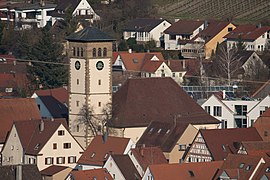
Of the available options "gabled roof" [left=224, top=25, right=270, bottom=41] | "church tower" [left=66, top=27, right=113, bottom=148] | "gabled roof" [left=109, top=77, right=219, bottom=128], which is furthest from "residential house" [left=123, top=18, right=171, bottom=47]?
"church tower" [left=66, top=27, right=113, bottom=148]

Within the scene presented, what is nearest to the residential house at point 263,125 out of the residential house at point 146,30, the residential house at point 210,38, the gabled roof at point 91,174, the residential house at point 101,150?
the residential house at point 101,150

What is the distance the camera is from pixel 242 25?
132250 mm

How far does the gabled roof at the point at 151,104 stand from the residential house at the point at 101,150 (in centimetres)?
397

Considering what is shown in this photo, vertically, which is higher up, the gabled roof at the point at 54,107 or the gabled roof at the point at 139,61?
the gabled roof at the point at 54,107

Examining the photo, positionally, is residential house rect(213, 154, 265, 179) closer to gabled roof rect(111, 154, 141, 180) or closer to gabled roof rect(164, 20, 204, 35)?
gabled roof rect(111, 154, 141, 180)

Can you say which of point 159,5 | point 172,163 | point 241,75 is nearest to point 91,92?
point 172,163

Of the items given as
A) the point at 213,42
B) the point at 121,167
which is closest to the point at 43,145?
the point at 121,167

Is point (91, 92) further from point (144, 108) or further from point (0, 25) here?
point (0, 25)

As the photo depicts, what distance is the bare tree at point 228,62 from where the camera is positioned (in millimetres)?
112438

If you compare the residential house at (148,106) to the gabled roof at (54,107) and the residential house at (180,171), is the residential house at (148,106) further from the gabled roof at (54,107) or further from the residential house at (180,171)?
the residential house at (180,171)

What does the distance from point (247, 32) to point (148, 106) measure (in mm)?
42449

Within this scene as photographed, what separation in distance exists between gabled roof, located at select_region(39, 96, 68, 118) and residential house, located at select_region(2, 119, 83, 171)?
654 cm

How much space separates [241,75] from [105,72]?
1061 inches

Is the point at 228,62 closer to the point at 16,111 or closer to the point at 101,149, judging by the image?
the point at 16,111
